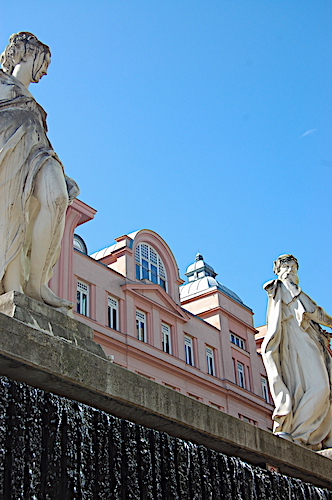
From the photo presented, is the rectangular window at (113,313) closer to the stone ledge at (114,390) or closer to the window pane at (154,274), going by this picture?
the window pane at (154,274)

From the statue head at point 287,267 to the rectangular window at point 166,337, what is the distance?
79.4 ft

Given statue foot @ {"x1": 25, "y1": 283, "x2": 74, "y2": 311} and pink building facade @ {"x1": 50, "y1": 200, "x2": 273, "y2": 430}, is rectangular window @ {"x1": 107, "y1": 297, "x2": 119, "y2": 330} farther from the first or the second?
statue foot @ {"x1": 25, "y1": 283, "x2": 74, "y2": 311}

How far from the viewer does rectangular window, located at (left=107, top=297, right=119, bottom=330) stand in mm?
31344

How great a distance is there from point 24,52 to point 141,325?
90.8 ft

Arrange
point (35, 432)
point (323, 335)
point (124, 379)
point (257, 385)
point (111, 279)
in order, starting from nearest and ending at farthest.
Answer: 1. point (35, 432)
2. point (124, 379)
3. point (323, 335)
4. point (111, 279)
5. point (257, 385)

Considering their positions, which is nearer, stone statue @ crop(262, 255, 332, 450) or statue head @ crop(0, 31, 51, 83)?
statue head @ crop(0, 31, 51, 83)

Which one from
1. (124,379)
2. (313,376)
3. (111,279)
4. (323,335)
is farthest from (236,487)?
(111,279)

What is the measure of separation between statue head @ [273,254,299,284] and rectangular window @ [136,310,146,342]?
22.7 metres

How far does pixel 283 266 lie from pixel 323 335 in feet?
3.70

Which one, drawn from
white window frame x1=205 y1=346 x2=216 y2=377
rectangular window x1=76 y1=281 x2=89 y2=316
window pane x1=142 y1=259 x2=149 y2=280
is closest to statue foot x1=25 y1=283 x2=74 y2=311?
rectangular window x1=76 y1=281 x2=89 y2=316

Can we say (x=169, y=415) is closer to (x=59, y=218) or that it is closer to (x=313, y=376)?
(x=59, y=218)

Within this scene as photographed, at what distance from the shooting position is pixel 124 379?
5.07 metres

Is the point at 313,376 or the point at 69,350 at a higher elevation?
the point at 313,376

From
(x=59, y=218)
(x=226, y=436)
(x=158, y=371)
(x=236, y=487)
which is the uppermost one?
(x=158, y=371)
